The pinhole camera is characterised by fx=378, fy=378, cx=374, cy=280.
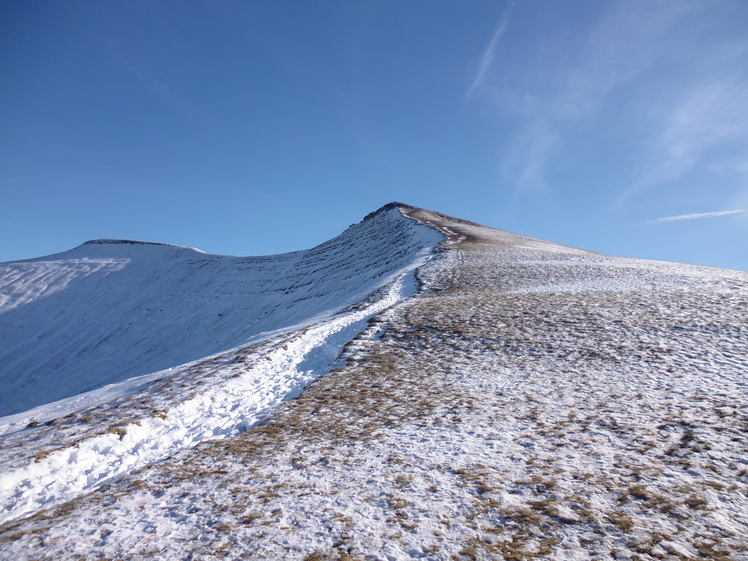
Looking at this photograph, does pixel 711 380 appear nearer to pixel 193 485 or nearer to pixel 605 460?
pixel 605 460

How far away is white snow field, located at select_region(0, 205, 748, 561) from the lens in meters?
4.62

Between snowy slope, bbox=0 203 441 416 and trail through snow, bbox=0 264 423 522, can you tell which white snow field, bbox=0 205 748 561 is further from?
snowy slope, bbox=0 203 441 416

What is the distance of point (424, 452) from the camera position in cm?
680

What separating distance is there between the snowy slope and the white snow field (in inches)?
426

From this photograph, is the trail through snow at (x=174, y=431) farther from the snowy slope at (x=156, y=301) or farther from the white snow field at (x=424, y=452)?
the snowy slope at (x=156, y=301)

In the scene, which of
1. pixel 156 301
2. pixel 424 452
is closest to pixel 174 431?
pixel 424 452

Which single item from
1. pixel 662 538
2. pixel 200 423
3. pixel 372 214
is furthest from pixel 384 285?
pixel 372 214

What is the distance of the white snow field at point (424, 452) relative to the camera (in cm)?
462

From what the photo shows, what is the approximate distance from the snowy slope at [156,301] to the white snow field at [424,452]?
10.8m

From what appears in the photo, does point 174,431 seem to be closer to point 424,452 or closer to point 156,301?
point 424,452

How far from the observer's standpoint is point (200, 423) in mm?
8523

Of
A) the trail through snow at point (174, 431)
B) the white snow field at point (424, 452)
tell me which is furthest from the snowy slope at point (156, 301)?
the white snow field at point (424, 452)

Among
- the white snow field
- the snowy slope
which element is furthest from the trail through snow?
the snowy slope

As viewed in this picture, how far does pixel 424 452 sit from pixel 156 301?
50664 mm
